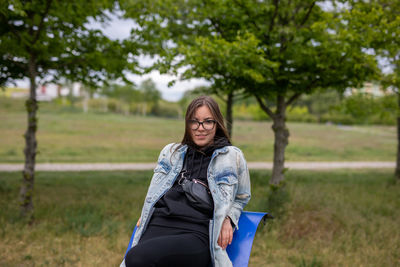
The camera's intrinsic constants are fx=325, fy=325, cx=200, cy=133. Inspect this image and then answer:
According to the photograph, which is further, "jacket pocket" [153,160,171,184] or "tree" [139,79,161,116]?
"tree" [139,79,161,116]

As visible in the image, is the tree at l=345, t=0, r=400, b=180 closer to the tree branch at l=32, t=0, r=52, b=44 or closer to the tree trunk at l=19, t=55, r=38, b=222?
the tree branch at l=32, t=0, r=52, b=44

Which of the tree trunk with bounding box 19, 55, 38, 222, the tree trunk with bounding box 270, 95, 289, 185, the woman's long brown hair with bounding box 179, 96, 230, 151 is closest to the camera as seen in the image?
the woman's long brown hair with bounding box 179, 96, 230, 151

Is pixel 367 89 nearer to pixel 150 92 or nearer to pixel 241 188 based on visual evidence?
pixel 241 188

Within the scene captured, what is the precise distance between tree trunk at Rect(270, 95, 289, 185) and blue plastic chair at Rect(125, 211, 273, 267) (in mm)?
4527

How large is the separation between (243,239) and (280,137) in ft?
15.6

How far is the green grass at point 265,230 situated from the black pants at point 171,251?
→ 86.9 inches

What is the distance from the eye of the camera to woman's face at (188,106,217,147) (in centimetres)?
238

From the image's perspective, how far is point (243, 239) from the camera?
2.30 m

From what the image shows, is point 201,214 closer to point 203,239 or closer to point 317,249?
point 203,239

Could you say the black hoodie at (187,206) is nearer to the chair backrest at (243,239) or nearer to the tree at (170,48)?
the chair backrest at (243,239)

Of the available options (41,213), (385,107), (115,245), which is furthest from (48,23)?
(385,107)

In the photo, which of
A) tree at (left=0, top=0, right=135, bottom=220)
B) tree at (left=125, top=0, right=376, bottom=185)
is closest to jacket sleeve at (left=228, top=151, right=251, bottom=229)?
tree at (left=125, top=0, right=376, bottom=185)

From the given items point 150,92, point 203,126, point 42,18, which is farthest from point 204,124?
point 150,92

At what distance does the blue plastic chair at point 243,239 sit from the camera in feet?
7.33
